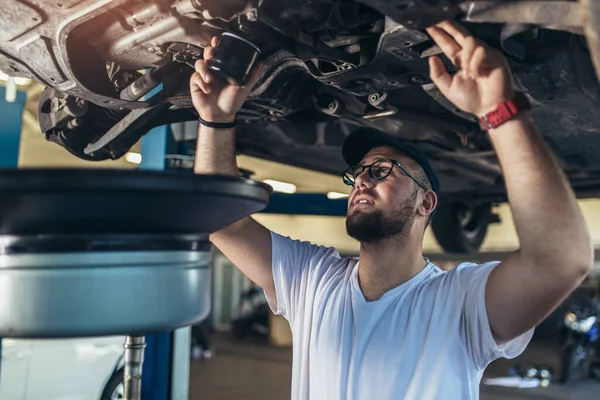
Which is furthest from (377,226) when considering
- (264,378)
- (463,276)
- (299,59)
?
(264,378)

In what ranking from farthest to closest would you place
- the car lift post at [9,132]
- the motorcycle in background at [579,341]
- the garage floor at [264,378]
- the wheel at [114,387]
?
the motorcycle in background at [579,341], the garage floor at [264,378], the wheel at [114,387], the car lift post at [9,132]

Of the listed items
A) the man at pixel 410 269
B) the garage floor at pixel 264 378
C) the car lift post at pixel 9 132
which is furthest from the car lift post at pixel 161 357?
the garage floor at pixel 264 378

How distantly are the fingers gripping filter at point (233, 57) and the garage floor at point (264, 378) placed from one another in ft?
12.7

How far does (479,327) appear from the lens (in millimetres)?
1103

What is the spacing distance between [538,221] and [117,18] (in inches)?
37.8

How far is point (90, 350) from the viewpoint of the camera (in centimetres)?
283

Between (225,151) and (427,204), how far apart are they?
0.51m

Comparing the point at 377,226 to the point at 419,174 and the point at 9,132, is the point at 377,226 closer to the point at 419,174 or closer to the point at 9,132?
the point at 419,174

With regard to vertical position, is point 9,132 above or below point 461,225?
above

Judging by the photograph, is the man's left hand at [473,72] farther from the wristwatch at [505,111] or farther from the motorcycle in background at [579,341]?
the motorcycle in background at [579,341]

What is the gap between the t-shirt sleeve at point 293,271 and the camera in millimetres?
1433

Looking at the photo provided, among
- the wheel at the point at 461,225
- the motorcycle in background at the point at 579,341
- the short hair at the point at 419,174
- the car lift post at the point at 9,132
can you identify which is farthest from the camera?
the motorcycle in background at the point at 579,341

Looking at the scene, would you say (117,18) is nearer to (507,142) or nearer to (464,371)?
(507,142)

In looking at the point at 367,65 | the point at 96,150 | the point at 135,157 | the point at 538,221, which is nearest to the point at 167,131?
the point at 96,150
